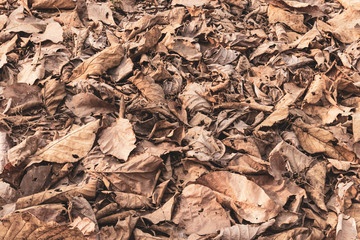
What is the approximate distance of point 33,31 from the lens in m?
3.00

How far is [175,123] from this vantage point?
237 centimetres

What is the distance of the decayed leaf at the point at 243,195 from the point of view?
1887 mm

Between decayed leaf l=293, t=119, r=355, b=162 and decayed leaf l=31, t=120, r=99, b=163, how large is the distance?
146 cm

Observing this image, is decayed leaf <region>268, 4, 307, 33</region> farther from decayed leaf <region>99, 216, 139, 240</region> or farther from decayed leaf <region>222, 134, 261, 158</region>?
decayed leaf <region>99, 216, 139, 240</region>

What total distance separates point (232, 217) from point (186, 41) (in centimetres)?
A: 173

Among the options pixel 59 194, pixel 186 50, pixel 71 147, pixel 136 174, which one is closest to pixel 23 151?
pixel 71 147

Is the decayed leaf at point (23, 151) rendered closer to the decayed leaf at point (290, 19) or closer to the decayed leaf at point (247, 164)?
the decayed leaf at point (247, 164)

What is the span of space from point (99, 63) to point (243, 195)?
1.49 m

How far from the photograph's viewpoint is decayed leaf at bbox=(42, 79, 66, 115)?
2418mm

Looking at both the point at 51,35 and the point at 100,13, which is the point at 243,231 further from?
the point at 100,13

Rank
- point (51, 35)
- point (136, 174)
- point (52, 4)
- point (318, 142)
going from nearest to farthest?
point (136, 174) < point (318, 142) < point (51, 35) < point (52, 4)

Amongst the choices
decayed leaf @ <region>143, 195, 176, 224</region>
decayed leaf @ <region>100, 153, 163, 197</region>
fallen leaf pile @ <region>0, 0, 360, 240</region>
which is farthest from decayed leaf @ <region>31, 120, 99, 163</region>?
decayed leaf @ <region>143, 195, 176, 224</region>

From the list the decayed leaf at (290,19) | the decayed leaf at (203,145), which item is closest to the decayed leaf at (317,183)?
the decayed leaf at (203,145)

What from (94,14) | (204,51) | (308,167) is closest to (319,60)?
(204,51)
